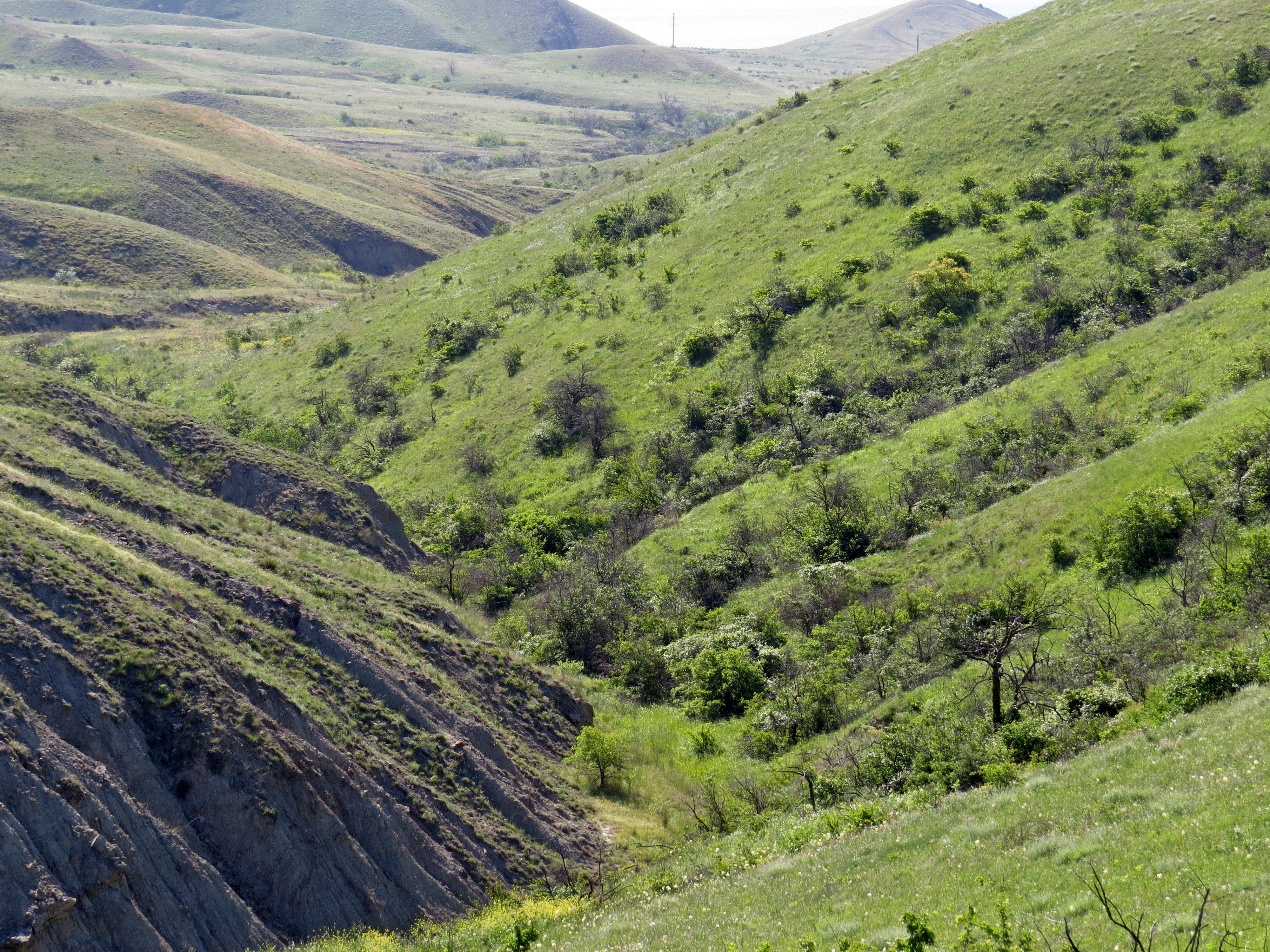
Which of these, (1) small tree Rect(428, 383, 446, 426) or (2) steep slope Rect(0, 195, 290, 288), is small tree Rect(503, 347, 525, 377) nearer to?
(1) small tree Rect(428, 383, 446, 426)

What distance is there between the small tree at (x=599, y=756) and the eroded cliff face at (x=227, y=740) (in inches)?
33.4

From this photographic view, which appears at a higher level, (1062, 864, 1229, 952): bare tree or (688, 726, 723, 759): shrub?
(1062, 864, 1229, 952): bare tree

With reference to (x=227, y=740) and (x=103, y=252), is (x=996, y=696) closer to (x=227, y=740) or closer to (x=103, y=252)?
(x=227, y=740)

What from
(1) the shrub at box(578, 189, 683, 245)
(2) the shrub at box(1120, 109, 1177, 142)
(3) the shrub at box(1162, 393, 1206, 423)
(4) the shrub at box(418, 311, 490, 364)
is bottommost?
(3) the shrub at box(1162, 393, 1206, 423)

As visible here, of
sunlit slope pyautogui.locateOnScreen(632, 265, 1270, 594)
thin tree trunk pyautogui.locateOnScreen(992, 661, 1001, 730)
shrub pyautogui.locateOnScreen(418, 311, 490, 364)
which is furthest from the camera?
shrub pyautogui.locateOnScreen(418, 311, 490, 364)

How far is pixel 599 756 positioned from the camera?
A: 847 inches

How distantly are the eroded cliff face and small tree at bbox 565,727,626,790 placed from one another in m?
0.85

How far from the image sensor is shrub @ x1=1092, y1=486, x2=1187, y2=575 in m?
22.0

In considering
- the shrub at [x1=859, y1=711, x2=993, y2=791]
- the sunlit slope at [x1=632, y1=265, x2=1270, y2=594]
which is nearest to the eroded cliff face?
the shrub at [x1=859, y1=711, x2=993, y2=791]

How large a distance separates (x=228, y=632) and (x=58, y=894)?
7.08 metres

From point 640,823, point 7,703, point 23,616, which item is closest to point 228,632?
point 23,616

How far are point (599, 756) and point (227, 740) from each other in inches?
358

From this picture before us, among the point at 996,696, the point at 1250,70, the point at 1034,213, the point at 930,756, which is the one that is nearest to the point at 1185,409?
Result: the point at 996,696

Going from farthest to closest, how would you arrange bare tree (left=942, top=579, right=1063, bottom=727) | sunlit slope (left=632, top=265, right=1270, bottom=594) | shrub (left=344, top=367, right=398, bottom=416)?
shrub (left=344, top=367, right=398, bottom=416) → sunlit slope (left=632, top=265, right=1270, bottom=594) → bare tree (left=942, top=579, right=1063, bottom=727)
